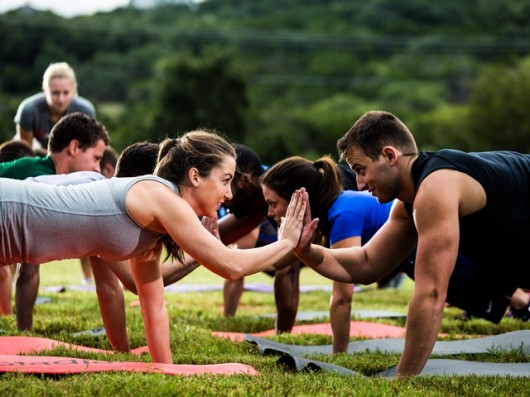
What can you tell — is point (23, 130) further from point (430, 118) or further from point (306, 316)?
point (430, 118)

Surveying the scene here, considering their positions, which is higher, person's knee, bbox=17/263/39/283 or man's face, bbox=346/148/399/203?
man's face, bbox=346/148/399/203

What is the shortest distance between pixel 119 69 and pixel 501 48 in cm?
3886

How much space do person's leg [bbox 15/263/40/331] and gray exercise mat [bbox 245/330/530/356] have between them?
5.91 feet

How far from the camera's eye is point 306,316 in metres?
9.38

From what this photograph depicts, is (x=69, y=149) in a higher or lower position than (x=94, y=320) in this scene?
higher

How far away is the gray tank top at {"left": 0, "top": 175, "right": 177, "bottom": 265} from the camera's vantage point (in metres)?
4.86

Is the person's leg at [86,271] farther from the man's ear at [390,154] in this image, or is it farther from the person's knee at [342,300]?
the man's ear at [390,154]

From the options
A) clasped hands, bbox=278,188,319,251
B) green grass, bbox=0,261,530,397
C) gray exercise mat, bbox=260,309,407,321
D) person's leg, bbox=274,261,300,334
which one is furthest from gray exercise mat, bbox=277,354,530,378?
gray exercise mat, bbox=260,309,407,321

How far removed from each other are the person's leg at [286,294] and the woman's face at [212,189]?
260cm

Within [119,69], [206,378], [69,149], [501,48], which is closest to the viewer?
[206,378]

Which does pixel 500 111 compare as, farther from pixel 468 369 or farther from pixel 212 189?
pixel 212 189

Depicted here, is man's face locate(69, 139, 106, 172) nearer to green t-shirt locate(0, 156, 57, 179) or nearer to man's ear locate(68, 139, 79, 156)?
man's ear locate(68, 139, 79, 156)

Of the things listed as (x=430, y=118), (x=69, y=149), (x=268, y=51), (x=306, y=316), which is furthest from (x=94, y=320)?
(x=268, y=51)

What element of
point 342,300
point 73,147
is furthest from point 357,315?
point 73,147
